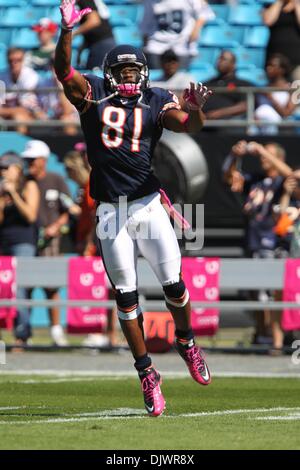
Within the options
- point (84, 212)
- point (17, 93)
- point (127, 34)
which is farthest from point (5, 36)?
point (84, 212)

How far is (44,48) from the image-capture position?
1839 centimetres

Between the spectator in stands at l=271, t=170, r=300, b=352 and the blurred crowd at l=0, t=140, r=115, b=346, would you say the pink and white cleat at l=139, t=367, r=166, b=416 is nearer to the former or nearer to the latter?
the spectator in stands at l=271, t=170, r=300, b=352

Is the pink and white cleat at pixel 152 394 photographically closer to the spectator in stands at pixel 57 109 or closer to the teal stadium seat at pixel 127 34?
the spectator in stands at pixel 57 109

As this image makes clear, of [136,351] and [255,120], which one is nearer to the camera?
[136,351]

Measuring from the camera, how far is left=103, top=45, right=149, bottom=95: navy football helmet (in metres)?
7.91

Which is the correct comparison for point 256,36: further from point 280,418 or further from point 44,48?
point 280,418

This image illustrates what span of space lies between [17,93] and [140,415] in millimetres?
9292

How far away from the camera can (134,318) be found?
26.2ft

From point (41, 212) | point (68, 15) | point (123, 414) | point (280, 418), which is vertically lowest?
point (41, 212)

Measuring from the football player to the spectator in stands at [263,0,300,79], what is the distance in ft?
30.2

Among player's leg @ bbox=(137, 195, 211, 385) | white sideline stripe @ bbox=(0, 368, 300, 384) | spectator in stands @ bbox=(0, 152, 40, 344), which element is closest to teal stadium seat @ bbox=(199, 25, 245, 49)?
spectator in stands @ bbox=(0, 152, 40, 344)
